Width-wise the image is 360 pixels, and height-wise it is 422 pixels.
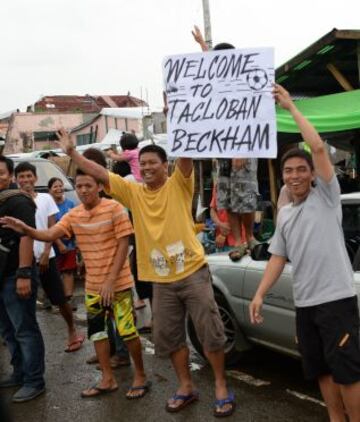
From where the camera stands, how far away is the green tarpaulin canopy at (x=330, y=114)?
774 centimetres

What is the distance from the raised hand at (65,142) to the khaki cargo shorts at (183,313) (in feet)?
3.68

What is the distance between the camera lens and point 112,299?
420cm

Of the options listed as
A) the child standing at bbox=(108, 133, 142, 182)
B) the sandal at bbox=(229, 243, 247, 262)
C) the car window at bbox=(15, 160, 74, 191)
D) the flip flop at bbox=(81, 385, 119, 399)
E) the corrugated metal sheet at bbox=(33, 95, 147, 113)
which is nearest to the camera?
the flip flop at bbox=(81, 385, 119, 399)

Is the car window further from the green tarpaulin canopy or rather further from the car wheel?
the car wheel

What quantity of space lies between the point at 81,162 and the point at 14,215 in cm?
78

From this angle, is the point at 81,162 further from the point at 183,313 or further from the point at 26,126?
the point at 26,126

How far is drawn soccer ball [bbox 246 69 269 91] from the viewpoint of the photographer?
338 cm

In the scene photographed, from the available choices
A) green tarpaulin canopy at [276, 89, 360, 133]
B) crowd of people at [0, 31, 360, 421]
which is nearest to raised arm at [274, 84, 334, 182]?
crowd of people at [0, 31, 360, 421]

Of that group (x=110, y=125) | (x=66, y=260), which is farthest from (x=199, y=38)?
(x=110, y=125)

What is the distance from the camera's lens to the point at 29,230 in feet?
13.6

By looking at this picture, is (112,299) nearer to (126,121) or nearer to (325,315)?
(325,315)

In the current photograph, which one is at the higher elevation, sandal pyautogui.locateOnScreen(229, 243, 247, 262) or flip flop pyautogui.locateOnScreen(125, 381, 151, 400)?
sandal pyautogui.locateOnScreen(229, 243, 247, 262)

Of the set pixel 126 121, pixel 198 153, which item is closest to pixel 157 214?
pixel 198 153

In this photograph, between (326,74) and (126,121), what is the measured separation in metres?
23.6
